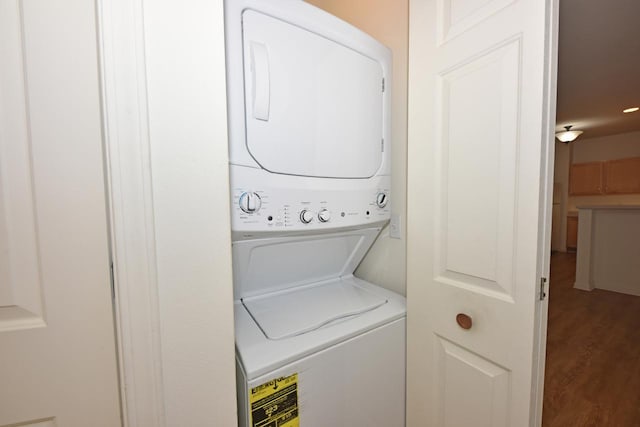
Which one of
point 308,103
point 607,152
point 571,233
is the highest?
point 607,152

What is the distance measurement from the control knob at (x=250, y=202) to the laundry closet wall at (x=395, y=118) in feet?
2.52

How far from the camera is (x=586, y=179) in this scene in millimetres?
6102

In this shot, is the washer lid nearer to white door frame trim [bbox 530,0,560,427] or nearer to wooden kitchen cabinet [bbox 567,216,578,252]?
white door frame trim [bbox 530,0,560,427]

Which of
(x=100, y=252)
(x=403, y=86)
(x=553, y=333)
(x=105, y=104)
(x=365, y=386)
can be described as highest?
(x=403, y=86)

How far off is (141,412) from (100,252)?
377 millimetres

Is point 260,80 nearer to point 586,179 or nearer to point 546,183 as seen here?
point 546,183

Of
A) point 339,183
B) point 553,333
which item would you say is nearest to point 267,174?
point 339,183

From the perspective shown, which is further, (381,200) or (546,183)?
(381,200)

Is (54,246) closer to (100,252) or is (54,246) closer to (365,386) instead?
(100,252)

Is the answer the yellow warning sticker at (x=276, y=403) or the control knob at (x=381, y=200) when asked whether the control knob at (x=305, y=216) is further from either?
the yellow warning sticker at (x=276, y=403)

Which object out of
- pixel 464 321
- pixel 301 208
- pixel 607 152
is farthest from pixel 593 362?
pixel 607 152

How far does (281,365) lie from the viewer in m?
→ 0.80

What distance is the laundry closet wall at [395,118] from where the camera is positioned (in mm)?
1259

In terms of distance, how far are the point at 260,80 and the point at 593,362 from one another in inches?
127
